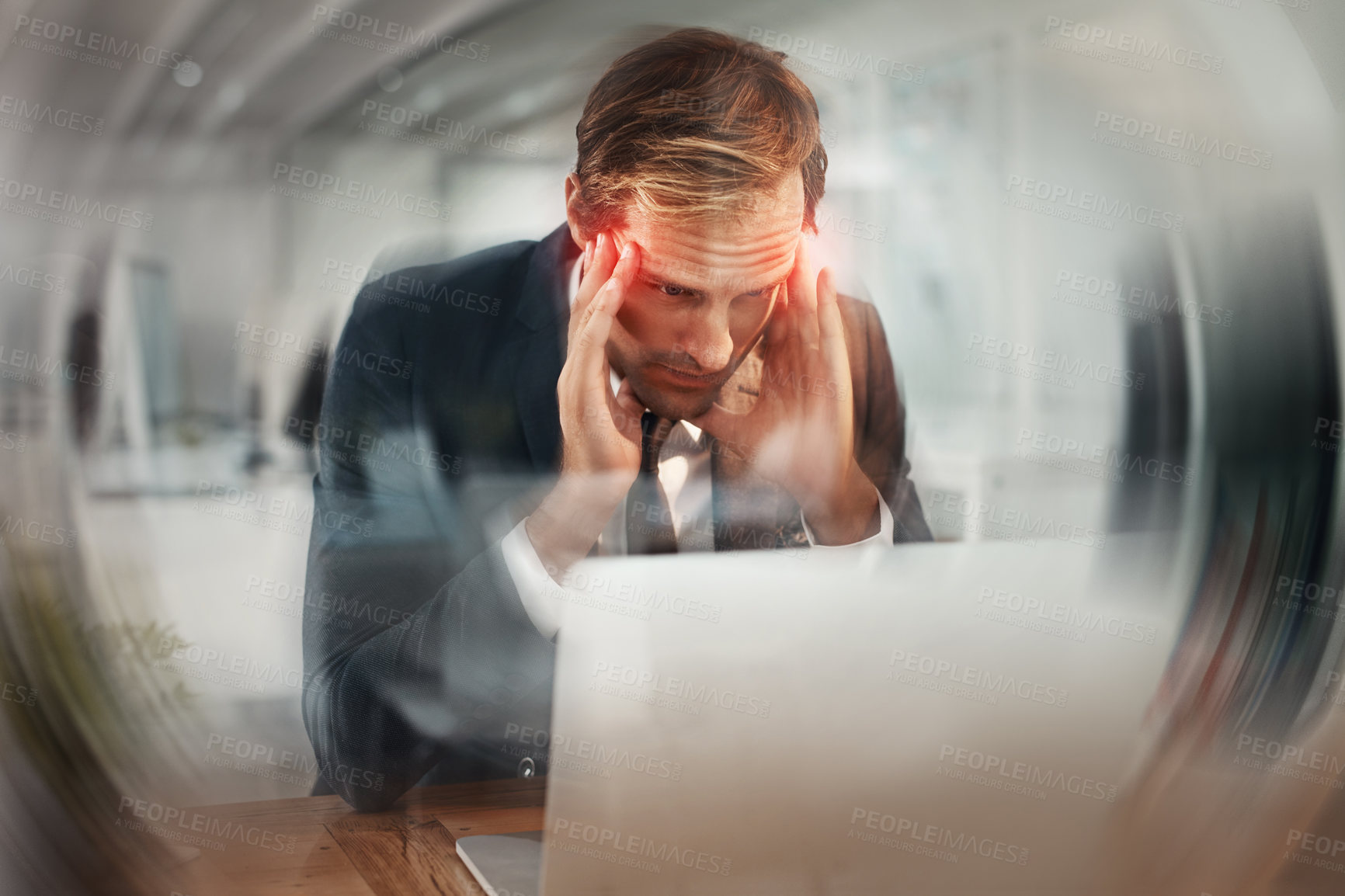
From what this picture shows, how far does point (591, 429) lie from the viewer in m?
0.63

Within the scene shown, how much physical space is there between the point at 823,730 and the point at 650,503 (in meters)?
0.19

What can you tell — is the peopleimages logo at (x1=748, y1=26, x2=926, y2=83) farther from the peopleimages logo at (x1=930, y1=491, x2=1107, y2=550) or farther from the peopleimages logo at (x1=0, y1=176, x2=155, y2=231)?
the peopleimages logo at (x1=0, y1=176, x2=155, y2=231)

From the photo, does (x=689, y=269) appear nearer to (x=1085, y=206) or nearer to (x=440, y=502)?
(x=440, y=502)

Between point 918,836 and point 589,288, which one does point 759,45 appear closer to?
point 589,288

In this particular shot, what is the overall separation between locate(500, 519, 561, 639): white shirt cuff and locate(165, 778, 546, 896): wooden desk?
143mm

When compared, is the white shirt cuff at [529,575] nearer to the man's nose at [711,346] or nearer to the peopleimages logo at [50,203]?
the man's nose at [711,346]

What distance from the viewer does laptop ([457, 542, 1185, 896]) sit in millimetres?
559

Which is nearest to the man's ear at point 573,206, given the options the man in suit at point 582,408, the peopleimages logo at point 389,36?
the man in suit at point 582,408

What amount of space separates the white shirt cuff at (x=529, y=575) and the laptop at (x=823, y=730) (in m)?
0.02

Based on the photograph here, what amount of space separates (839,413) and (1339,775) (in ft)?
2.04

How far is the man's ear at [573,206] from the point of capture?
0.61 meters

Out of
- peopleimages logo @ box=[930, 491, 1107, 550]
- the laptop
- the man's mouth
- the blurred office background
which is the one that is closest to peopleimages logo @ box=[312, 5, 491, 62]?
the blurred office background

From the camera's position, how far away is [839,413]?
670mm

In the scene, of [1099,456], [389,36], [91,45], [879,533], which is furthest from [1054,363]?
[91,45]
